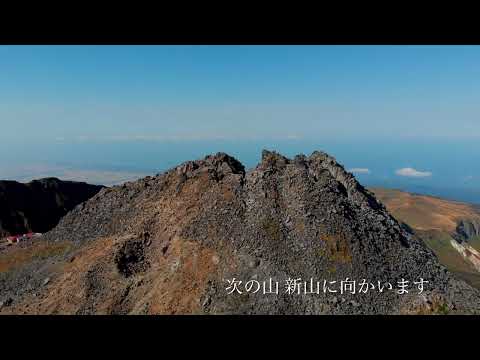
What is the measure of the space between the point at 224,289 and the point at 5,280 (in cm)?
1733

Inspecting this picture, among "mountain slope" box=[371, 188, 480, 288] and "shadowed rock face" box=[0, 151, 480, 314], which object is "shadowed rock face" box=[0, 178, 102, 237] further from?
"mountain slope" box=[371, 188, 480, 288]

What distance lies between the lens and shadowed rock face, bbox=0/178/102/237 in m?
67.5

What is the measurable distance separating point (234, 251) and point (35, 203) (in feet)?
179

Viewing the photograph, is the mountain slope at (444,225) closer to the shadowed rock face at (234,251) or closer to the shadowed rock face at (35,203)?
the shadowed rock face at (234,251)

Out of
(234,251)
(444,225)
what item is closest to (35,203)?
(234,251)

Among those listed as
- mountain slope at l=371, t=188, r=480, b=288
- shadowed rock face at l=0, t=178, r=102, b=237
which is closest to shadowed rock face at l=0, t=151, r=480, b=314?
shadowed rock face at l=0, t=178, r=102, b=237

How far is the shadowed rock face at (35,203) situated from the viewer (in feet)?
221

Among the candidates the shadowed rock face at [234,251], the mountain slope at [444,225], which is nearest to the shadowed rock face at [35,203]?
the shadowed rock face at [234,251]

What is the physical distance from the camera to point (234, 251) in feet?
88.9

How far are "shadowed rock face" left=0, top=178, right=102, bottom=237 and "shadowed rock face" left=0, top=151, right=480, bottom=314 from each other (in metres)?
36.2

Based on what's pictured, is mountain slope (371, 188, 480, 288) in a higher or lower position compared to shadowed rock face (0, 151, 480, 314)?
lower

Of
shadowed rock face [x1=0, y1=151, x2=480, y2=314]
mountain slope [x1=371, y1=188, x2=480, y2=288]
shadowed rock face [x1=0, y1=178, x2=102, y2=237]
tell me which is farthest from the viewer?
mountain slope [x1=371, y1=188, x2=480, y2=288]

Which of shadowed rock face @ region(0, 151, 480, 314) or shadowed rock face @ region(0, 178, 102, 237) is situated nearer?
Result: shadowed rock face @ region(0, 151, 480, 314)

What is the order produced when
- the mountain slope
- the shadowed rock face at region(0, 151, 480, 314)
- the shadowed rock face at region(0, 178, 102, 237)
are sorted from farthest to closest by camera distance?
the mountain slope, the shadowed rock face at region(0, 178, 102, 237), the shadowed rock face at region(0, 151, 480, 314)
